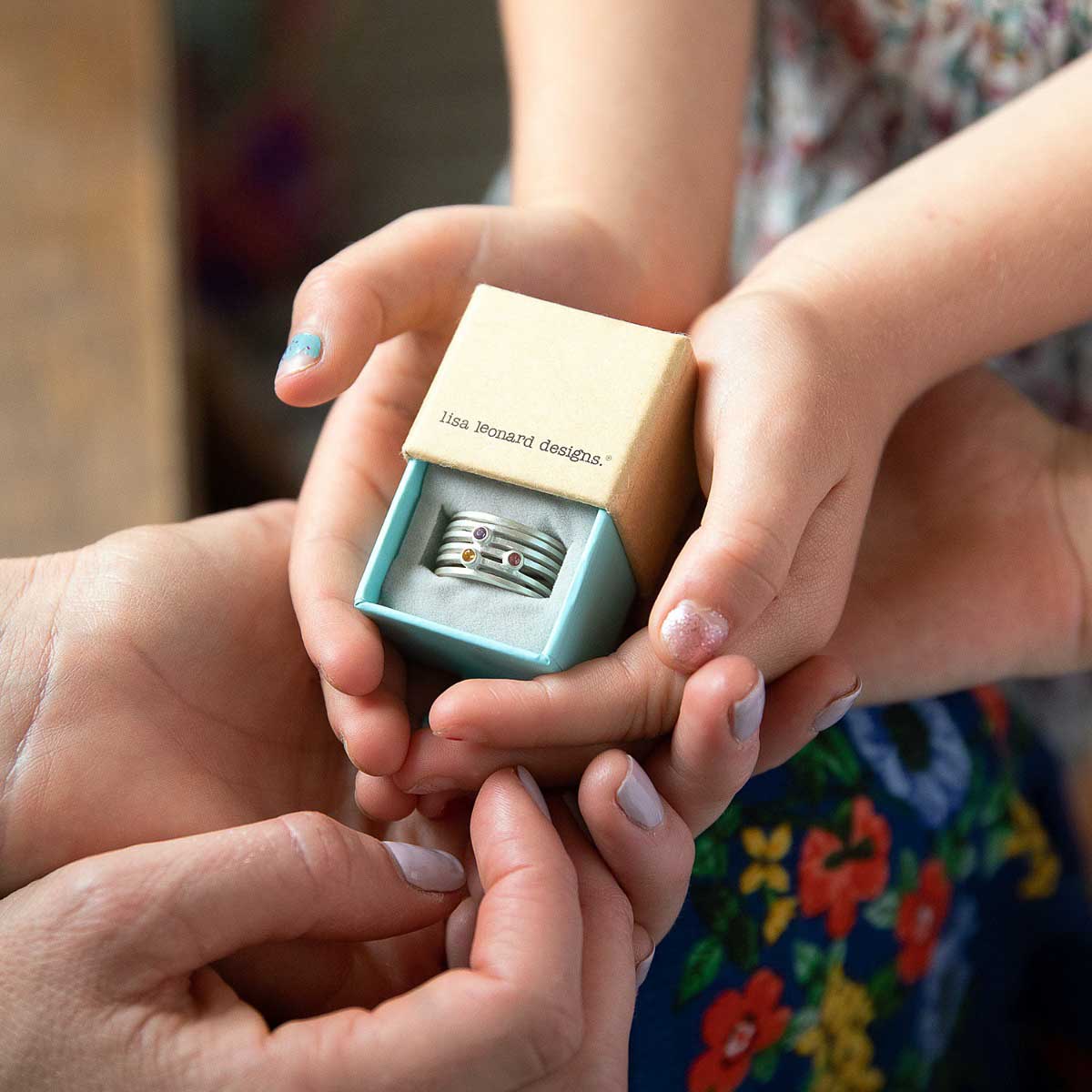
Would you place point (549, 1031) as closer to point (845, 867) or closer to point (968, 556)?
point (845, 867)

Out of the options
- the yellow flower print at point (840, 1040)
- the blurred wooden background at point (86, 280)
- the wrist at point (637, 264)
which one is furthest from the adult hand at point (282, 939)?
the blurred wooden background at point (86, 280)

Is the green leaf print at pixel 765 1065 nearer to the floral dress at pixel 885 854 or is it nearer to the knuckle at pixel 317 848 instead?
the floral dress at pixel 885 854

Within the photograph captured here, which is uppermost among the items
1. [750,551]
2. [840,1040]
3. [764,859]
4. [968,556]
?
[750,551]

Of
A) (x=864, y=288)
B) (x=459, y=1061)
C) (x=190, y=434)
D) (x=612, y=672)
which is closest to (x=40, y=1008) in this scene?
(x=459, y=1061)

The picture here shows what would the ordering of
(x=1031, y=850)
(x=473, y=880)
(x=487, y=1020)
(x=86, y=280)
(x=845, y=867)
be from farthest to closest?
(x=86, y=280), (x=1031, y=850), (x=845, y=867), (x=473, y=880), (x=487, y=1020)

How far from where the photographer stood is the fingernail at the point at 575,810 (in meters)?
0.58

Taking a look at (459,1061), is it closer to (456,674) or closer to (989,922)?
(456,674)

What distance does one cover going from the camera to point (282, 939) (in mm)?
542

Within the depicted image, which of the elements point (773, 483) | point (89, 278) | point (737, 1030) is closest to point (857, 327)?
point (773, 483)

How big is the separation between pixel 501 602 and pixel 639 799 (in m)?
0.11

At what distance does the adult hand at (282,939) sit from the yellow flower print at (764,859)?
15 centimetres

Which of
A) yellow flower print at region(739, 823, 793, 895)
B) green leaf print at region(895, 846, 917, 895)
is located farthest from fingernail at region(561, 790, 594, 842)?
green leaf print at region(895, 846, 917, 895)

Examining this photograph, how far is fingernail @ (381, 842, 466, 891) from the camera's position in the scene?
556mm

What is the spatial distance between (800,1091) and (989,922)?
20 centimetres
